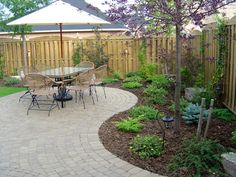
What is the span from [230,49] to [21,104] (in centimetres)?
535

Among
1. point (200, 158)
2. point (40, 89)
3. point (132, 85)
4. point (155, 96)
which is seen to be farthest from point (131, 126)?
point (132, 85)

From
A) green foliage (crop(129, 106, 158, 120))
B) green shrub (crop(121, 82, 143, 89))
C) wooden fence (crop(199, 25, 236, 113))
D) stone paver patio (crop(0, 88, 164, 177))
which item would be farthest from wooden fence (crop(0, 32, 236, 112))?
stone paver patio (crop(0, 88, 164, 177))

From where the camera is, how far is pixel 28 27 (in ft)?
41.4

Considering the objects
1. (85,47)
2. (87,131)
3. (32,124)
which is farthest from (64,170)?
(85,47)

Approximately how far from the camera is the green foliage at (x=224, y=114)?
6.34 metres

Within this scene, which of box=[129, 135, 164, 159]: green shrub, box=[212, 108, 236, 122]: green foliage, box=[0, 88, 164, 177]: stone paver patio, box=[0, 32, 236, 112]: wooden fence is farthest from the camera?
box=[0, 32, 236, 112]: wooden fence

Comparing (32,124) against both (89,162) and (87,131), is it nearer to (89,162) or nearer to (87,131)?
(87,131)

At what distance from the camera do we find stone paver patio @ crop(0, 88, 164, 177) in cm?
A: 420

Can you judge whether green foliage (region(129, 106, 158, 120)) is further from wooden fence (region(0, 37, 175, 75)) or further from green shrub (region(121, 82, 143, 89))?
wooden fence (region(0, 37, 175, 75))

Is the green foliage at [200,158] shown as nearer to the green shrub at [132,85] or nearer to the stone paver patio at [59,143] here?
the stone paver patio at [59,143]

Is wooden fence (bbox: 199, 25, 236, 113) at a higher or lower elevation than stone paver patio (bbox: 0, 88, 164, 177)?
higher

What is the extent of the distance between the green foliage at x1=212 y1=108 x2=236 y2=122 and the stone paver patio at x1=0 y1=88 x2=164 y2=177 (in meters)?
2.12

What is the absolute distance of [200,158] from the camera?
13.5ft

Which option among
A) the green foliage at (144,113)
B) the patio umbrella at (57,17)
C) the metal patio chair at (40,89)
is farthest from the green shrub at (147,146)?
the patio umbrella at (57,17)
